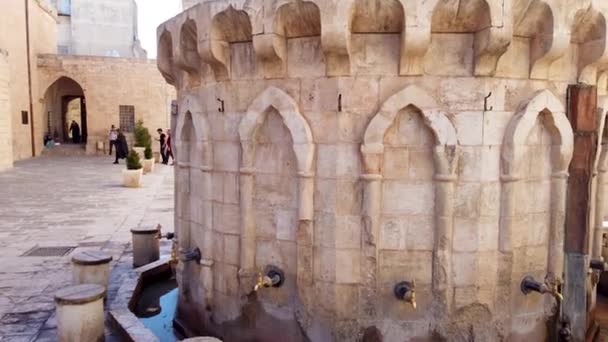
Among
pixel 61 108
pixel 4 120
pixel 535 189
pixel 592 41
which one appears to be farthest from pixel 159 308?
pixel 61 108

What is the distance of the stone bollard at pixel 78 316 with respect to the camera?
5.00m

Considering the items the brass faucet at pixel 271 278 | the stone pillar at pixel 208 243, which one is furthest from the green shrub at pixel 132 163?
the brass faucet at pixel 271 278

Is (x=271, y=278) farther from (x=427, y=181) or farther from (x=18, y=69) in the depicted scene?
(x=18, y=69)

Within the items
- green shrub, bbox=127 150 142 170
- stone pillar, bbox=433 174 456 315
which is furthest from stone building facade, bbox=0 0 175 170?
stone pillar, bbox=433 174 456 315

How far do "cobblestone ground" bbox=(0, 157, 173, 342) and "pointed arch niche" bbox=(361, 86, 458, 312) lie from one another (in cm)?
332

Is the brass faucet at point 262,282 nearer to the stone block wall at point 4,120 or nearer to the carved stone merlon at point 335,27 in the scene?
the carved stone merlon at point 335,27

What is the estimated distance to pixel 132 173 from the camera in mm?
18031

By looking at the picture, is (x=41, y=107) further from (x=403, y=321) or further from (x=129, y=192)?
(x=403, y=321)

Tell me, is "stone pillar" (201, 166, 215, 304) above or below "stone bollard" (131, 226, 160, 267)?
above

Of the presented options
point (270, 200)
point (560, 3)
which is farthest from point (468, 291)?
point (560, 3)

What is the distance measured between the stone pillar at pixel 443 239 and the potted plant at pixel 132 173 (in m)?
15.5

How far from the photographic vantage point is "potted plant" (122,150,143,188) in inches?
711

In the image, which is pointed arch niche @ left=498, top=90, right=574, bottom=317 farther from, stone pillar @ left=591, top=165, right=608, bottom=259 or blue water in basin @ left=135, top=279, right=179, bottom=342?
blue water in basin @ left=135, top=279, right=179, bottom=342

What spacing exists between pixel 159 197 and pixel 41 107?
19.4 metres
